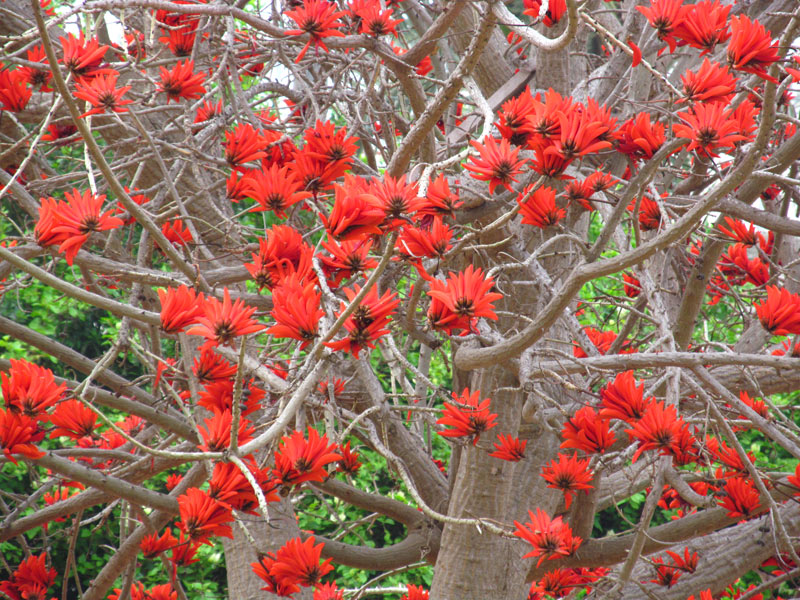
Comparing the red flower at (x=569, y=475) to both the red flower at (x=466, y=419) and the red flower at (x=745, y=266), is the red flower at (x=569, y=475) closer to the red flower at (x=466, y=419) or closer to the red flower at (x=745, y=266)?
the red flower at (x=466, y=419)

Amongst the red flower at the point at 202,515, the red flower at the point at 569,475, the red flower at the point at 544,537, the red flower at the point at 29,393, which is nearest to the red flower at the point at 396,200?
the red flower at the point at 202,515

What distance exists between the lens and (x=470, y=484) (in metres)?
2.60

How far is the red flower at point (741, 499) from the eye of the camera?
2.25 m

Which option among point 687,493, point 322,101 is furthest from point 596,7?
point 687,493

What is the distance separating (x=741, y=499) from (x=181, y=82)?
202 cm

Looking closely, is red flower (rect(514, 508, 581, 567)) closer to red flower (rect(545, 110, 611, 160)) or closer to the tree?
the tree

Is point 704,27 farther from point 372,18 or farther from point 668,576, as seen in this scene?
point 668,576

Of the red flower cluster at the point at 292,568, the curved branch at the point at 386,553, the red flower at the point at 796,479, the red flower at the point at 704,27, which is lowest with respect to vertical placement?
the curved branch at the point at 386,553

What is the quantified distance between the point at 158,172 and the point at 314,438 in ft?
5.85

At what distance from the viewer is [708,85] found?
5.31 feet

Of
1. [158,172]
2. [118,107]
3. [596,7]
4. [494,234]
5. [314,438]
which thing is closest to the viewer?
[314,438]

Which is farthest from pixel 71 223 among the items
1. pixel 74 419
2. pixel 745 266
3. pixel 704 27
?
pixel 745 266

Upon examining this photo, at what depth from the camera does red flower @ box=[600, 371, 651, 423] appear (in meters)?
1.73

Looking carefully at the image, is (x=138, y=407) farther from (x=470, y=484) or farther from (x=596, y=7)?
(x=596, y=7)
